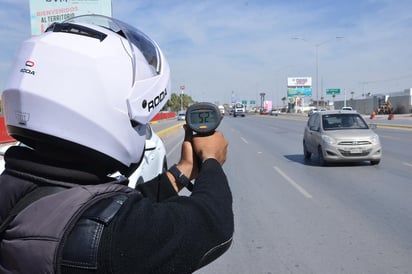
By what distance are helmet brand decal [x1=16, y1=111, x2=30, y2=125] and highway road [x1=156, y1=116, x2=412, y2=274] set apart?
11.0ft

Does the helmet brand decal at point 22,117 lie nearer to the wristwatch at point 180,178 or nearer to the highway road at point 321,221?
the wristwatch at point 180,178

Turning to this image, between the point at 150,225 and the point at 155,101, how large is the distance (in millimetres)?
564

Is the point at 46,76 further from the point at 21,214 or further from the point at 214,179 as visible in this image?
the point at 214,179

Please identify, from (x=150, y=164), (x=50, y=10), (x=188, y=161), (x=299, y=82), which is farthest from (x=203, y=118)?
(x=299, y=82)

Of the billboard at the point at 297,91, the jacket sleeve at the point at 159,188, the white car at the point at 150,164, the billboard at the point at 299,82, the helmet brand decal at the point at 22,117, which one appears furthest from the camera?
the billboard at the point at 299,82

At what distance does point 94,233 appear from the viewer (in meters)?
1.16

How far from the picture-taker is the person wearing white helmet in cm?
117

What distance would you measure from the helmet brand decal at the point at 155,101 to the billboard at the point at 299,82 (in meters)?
131

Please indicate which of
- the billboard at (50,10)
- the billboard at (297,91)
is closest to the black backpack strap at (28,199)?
the billboard at (50,10)

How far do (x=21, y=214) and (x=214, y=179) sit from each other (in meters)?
0.64

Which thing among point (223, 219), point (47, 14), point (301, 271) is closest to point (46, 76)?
point (223, 219)

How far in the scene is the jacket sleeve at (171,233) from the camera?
1.20m

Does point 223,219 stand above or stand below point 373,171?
above

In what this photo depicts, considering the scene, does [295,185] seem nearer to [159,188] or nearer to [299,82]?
[159,188]
